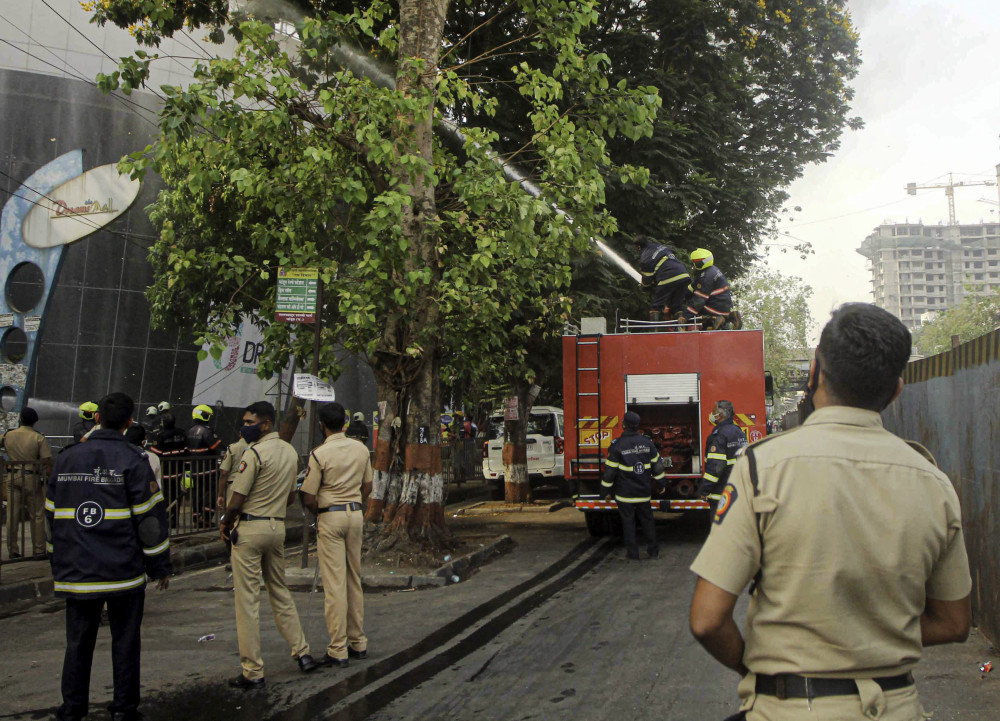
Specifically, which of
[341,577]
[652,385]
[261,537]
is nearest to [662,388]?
[652,385]

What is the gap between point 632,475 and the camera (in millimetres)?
11672

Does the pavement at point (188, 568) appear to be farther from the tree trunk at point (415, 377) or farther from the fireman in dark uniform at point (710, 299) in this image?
the fireman in dark uniform at point (710, 299)

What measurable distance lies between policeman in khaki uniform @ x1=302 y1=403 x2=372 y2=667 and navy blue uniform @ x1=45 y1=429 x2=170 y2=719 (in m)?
1.59

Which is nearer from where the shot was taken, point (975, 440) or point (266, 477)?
point (266, 477)

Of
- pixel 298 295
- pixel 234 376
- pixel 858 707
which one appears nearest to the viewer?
pixel 858 707

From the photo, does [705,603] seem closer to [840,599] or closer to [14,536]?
[840,599]

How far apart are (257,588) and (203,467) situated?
7558mm

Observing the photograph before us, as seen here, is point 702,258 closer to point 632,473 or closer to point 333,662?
point 632,473

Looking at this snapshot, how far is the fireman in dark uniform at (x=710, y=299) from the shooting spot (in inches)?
547

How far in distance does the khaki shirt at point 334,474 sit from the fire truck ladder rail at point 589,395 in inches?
258

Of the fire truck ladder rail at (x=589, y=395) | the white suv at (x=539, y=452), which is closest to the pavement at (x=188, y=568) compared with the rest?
the fire truck ladder rail at (x=589, y=395)

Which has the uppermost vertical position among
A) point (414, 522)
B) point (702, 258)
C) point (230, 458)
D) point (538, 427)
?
point (702, 258)

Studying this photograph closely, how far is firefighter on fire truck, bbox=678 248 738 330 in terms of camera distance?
13891 millimetres

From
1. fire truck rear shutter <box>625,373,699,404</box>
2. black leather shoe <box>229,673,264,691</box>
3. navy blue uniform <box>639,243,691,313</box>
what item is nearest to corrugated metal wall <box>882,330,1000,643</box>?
fire truck rear shutter <box>625,373,699,404</box>
